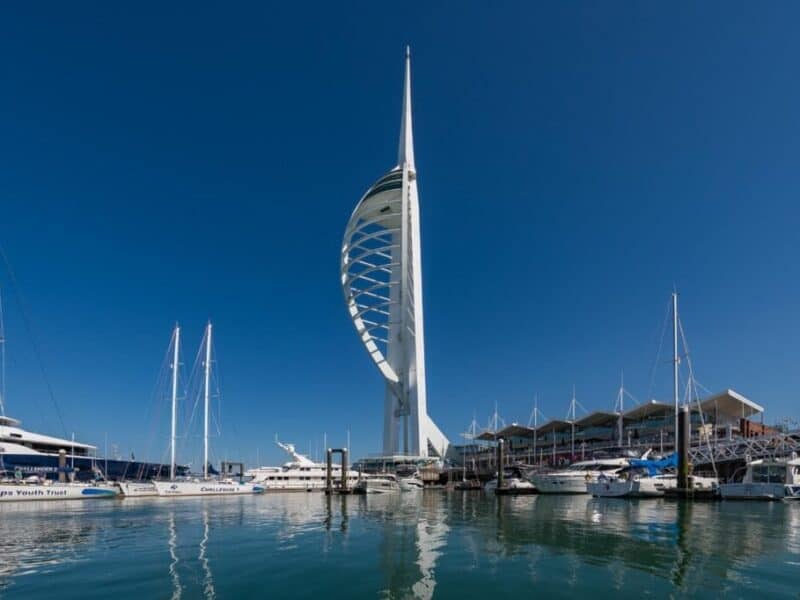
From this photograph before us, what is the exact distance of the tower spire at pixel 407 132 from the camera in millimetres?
91750

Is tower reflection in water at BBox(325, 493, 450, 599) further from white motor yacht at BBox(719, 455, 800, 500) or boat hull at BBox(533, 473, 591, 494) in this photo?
boat hull at BBox(533, 473, 591, 494)

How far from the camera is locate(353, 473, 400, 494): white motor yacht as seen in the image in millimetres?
65650

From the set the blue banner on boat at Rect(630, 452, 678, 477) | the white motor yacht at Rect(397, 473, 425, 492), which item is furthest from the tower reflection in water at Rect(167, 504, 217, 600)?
the white motor yacht at Rect(397, 473, 425, 492)

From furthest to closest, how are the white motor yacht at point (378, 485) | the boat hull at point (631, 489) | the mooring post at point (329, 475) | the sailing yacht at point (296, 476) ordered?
1. the sailing yacht at point (296, 476)
2. the white motor yacht at point (378, 485)
3. the mooring post at point (329, 475)
4. the boat hull at point (631, 489)

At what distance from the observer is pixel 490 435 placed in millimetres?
110625

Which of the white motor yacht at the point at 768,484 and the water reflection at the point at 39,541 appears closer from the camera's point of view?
the water reflection at the point at 39,541

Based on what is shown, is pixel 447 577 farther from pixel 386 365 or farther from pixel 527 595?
pixel 386 365

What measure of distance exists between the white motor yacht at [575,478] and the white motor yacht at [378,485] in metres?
19.6

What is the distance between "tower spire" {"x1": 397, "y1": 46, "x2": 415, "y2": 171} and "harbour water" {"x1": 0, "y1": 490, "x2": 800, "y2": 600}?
241ft

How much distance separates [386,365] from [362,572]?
6866 cm

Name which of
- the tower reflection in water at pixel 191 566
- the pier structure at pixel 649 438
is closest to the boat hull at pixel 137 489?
the tower reflection in water at pixel 191 566

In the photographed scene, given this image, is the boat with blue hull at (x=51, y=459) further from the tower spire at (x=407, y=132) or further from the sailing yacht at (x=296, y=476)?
the tower spire at (x=407, y=132)

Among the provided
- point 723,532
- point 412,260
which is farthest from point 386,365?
point 723,532

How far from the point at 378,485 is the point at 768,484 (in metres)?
42.8
